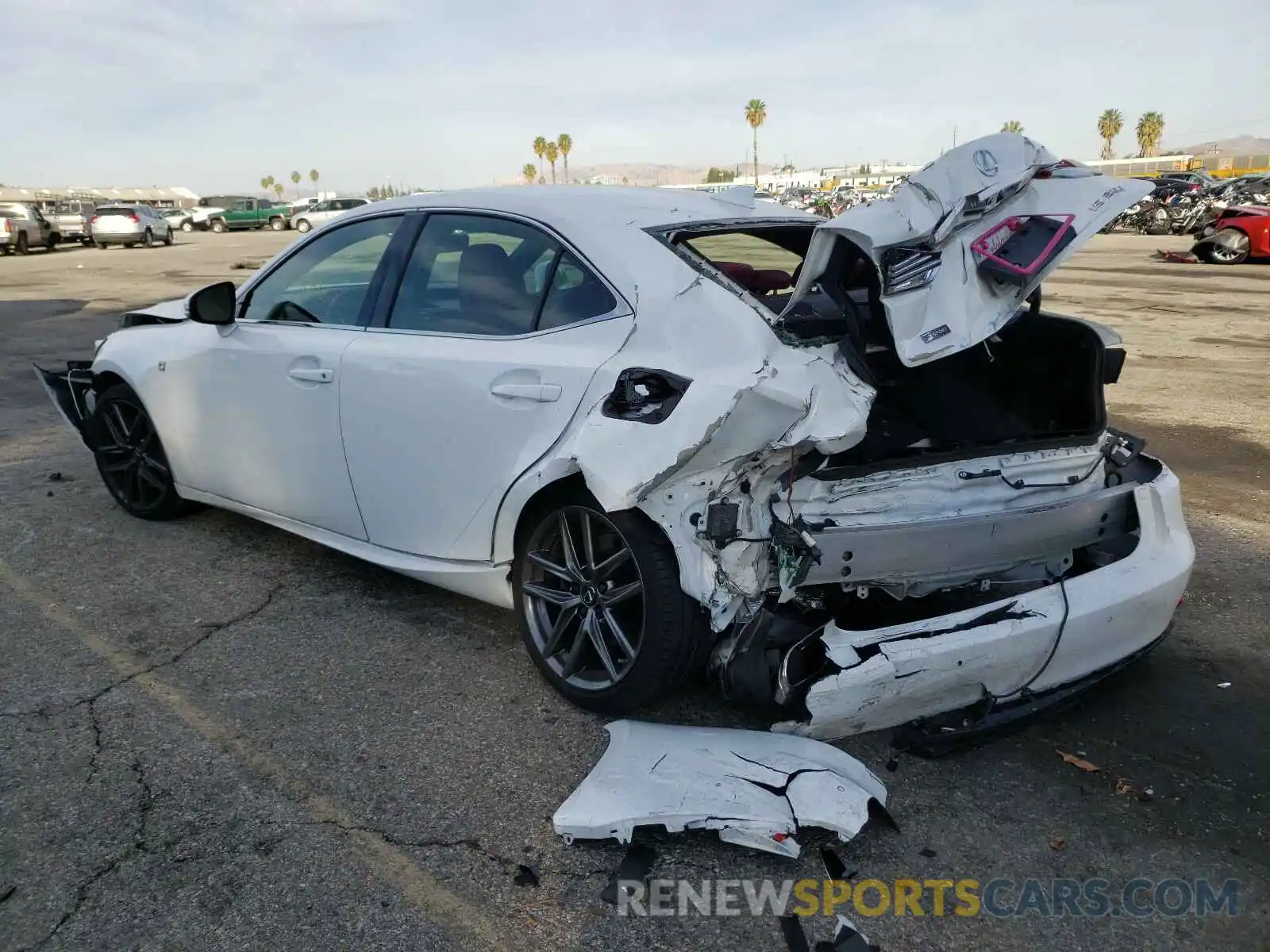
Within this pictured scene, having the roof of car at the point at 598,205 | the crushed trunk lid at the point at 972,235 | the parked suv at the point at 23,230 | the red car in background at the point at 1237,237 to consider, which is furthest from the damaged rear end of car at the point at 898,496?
the parked suv at the point at 23,230

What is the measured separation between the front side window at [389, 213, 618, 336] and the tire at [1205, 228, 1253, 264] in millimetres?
20740

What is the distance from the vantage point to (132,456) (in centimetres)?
504

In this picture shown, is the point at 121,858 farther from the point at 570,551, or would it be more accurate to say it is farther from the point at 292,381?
the point at 292,381

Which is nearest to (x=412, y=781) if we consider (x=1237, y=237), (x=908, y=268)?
(x=908, y=268)

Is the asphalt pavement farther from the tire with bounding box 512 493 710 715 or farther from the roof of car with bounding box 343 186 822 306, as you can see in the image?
the roof of car with bounding box 343 186 822 306

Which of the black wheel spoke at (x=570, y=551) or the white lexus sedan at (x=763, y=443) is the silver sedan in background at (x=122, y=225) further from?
the black wheel spoke at (x=570, y=551)

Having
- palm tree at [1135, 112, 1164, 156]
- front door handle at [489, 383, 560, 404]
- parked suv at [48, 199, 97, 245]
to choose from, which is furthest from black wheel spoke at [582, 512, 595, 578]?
palm tree at [1135, 112, 1164, 156]

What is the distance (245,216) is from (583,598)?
50.2 meters

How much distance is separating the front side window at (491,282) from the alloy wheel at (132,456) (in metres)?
1.98

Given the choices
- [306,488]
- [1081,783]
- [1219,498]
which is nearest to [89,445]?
[306,488]

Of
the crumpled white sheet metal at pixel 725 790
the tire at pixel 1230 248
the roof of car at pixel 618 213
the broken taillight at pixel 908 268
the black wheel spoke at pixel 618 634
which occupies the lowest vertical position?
the tire at pixel 1230 248

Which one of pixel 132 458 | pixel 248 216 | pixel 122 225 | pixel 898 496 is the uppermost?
pixel 122 225

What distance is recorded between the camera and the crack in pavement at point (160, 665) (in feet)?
10.7

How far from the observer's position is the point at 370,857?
255 cm
